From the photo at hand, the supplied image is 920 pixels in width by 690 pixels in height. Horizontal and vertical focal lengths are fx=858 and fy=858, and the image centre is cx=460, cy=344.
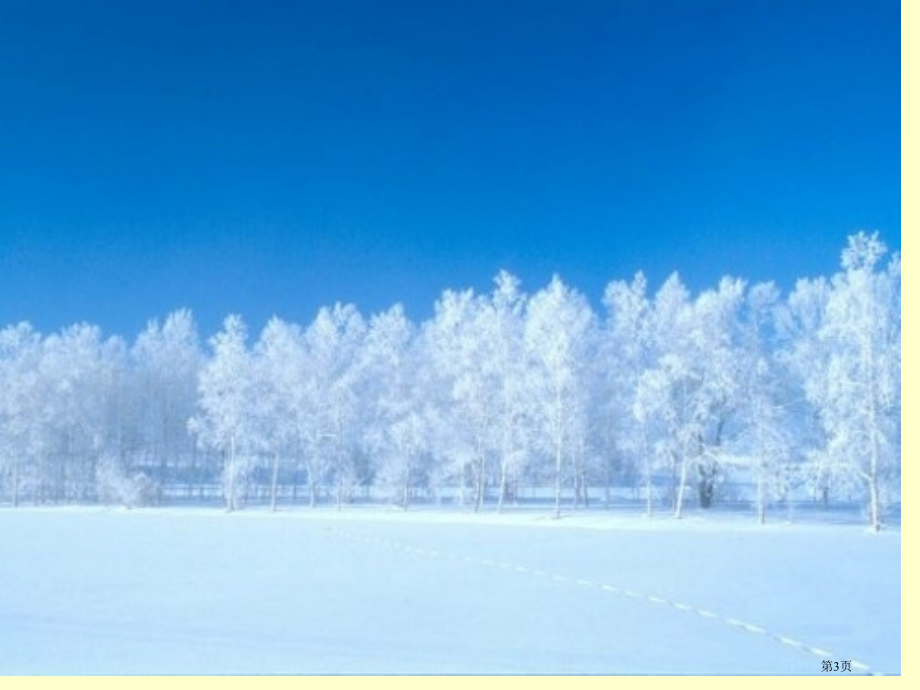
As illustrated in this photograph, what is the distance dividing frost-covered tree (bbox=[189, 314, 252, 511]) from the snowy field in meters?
10.2

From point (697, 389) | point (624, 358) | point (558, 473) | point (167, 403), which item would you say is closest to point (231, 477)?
point (167, 403)

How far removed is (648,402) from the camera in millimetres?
20812

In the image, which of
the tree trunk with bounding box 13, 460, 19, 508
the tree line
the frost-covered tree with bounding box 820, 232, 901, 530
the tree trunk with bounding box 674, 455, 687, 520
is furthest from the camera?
the tree trunk with bounding box 13, 460, 19, 508

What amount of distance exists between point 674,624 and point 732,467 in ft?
48.6

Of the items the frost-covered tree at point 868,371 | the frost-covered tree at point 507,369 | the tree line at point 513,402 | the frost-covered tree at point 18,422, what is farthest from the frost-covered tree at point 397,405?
the frost-covered tree at point 18,422

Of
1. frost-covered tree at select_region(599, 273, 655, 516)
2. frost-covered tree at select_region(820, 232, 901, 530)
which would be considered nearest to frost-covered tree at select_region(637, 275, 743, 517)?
frost-covered tree at select_region(599, 273, 655, 516)

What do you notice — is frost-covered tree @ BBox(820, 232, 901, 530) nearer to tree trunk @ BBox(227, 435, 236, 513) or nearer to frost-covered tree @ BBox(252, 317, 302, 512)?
frost-covered tree @ BBox(252, 317, 302, 512)

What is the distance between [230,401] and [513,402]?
8.71m

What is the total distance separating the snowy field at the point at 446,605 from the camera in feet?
19.7

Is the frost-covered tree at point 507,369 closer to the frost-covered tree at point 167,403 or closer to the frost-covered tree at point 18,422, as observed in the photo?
the frost-covered tree at point 167,403

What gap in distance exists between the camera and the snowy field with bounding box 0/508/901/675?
236 inches

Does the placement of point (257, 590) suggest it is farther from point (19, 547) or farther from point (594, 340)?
point (594, 340)

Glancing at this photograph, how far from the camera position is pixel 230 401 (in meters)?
25.7

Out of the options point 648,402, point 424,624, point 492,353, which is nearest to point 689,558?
point 424,624
